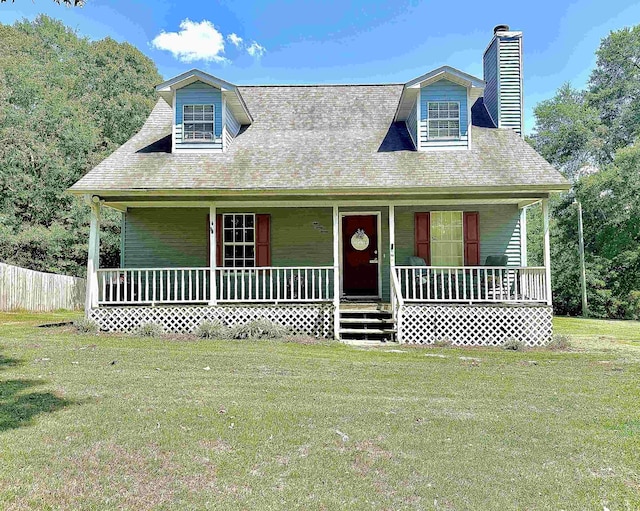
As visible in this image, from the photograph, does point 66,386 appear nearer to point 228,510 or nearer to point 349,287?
point 228,510

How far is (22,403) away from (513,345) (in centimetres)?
832

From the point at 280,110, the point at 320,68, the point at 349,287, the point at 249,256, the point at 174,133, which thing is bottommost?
the point at 349,287

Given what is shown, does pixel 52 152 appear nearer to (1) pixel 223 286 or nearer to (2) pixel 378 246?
(1) pixel 223 286

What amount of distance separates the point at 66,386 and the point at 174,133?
770 cm

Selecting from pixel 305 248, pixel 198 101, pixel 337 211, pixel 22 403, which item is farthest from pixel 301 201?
pixel 22 403

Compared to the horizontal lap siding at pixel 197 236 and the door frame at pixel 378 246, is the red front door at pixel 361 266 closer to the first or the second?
the door frame at pixel 378 246

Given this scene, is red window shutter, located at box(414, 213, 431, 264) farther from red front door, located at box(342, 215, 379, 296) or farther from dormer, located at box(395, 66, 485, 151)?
dormer, located at box(395, 66, 485, 151)

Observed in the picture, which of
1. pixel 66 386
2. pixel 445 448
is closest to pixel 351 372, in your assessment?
pixel 445 448

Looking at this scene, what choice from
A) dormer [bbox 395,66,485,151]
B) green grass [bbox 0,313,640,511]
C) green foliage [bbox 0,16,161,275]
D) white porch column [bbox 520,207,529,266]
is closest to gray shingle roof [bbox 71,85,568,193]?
dormer [bbox 395,66,485,151]

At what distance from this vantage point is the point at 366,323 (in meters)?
10.4

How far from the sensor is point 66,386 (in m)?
5.49

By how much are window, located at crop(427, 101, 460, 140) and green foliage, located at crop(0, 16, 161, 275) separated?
16201 mm

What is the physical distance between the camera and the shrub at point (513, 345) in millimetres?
9258

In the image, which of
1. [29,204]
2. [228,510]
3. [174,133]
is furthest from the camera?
[29,204]
